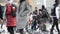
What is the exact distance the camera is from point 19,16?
5.62m

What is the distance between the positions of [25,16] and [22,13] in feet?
0.33

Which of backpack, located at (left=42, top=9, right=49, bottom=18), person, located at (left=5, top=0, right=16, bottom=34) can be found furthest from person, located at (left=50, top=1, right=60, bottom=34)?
person, located at (left=5, top=0, right=16, bottom=34)

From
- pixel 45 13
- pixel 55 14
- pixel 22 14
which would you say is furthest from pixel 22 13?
pixel 55 14

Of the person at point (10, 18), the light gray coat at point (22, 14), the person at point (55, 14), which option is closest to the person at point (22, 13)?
the light gray coat at point (22, 14)

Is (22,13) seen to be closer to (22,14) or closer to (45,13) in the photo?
(22,14)

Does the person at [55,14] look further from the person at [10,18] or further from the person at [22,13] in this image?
the person at [10,18]

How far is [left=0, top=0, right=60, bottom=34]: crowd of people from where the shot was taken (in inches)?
219

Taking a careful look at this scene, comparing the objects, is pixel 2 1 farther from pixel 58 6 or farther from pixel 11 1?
pixel 58 6

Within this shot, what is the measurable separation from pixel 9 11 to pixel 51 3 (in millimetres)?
1023

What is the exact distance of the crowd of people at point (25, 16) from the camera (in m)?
5.56

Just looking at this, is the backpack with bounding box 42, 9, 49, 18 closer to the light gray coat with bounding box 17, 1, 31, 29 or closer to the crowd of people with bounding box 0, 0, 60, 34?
the crowd of people with bounding box 0, 0, 60, 34

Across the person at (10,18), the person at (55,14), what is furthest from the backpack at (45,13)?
the person at (10,18)

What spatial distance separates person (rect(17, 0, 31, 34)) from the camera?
553cm

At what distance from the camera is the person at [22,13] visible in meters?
5.53
